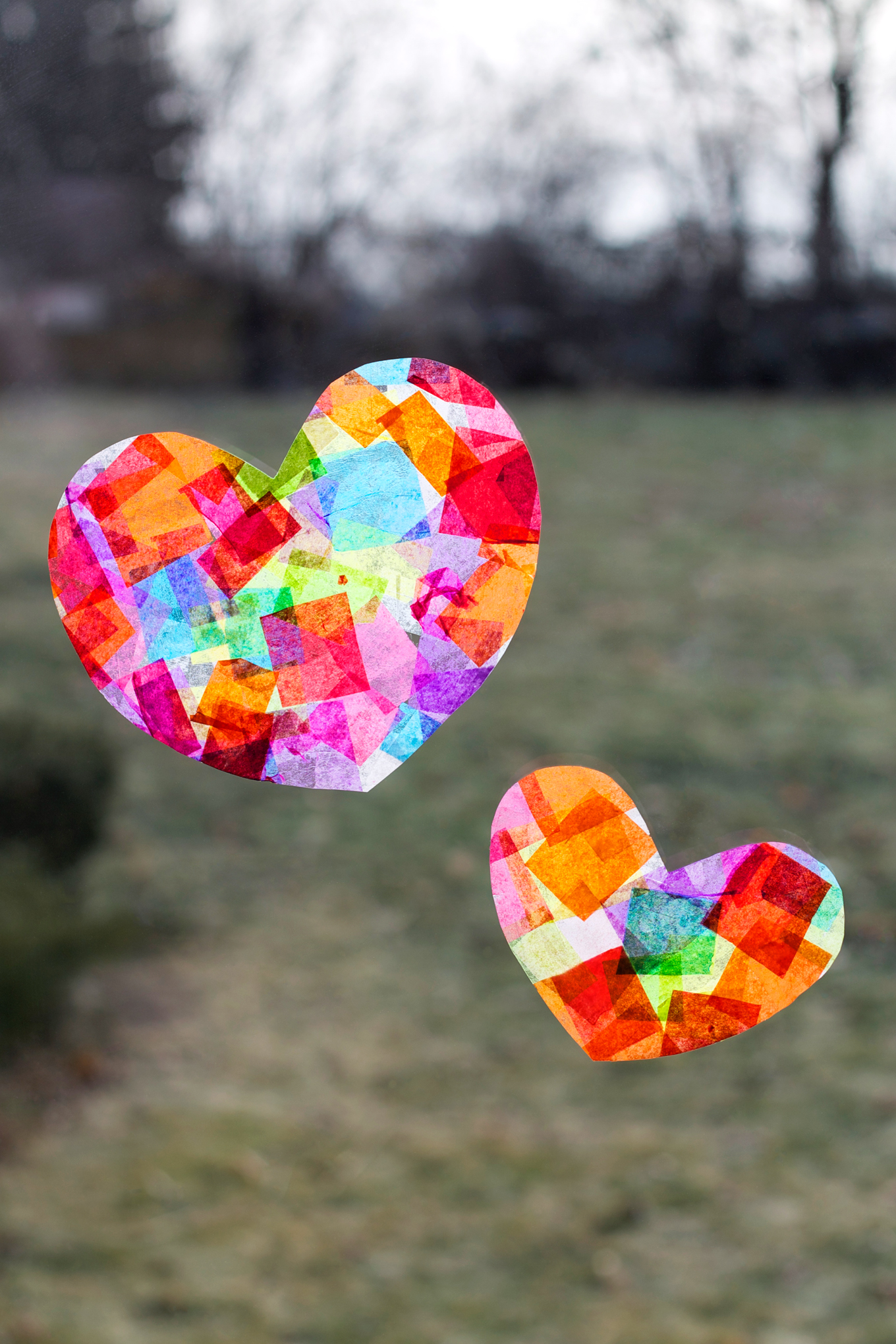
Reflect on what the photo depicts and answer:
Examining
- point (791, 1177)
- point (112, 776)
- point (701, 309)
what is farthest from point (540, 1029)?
point (701, 309)

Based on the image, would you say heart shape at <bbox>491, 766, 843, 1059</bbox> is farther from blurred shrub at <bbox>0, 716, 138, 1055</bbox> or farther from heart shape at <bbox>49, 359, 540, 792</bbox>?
blurred shrub at <bbox>0, 716, 138, 1055</bbox>

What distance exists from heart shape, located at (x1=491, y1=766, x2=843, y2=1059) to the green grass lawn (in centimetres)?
214

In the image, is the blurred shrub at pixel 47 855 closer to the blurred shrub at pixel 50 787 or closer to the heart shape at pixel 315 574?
the blurred shrub at pixel 50 787

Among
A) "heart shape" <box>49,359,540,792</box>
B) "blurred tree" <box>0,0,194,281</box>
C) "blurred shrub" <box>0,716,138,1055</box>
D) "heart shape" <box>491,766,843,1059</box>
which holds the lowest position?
"blurred shrub" <box>0,716,138,1055</box>

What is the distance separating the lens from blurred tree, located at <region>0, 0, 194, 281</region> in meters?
2.40

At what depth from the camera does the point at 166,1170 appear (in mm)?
4684

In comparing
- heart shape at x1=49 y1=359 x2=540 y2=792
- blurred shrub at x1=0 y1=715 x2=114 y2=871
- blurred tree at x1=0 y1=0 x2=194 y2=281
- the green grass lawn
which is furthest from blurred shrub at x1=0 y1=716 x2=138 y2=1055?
heart shape at x1=49 y1=359 x2=540 y2=792

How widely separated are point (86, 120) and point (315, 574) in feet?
11.3

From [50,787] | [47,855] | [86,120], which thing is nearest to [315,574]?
[86,120]

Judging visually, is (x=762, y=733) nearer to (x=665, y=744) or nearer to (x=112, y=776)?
(x=665, y=744)

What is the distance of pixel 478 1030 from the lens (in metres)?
5.66

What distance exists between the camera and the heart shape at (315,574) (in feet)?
1.55

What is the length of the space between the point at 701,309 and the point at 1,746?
4541 millimetres

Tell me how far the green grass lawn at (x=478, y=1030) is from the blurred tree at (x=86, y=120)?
0.72 meters
